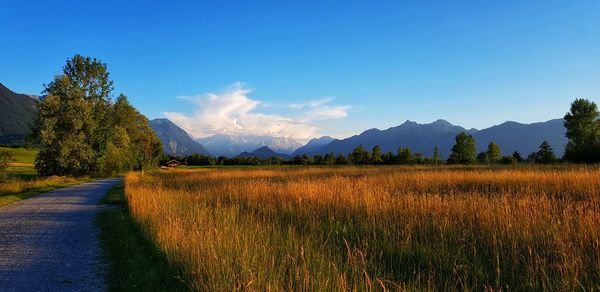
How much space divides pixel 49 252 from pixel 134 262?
211cm

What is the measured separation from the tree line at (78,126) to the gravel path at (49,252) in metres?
27.1

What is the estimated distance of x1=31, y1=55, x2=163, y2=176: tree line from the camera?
37250 mm

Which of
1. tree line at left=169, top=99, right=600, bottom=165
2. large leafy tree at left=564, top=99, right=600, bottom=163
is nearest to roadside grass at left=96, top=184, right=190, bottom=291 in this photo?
tree line at left=169, top=99, right=600, bottom=165

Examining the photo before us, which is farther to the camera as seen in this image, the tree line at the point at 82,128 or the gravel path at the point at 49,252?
the tree line at the point at 82,128

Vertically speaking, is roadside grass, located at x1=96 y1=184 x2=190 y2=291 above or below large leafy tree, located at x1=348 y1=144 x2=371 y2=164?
below

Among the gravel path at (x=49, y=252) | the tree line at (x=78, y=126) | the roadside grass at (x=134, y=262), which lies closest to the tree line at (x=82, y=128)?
the tree line at (x=78, y=126)

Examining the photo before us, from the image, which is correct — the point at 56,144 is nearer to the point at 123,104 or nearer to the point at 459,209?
the point at 123,104

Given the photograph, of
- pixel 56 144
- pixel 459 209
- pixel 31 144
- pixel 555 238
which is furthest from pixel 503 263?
pixel 31 144

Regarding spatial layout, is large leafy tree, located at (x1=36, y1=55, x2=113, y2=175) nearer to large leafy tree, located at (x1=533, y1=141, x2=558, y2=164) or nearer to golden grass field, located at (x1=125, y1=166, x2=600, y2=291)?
golden grass field, located at (x1=125, y1=166, x2=600, y2=291)

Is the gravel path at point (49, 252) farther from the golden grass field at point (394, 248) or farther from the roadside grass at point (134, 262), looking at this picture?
the golden grass field at point (394, 248)

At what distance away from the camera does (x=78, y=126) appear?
125ft

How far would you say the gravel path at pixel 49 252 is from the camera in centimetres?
570

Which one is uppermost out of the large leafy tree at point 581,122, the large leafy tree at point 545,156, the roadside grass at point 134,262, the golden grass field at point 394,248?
the large leafy tree at point 581,122

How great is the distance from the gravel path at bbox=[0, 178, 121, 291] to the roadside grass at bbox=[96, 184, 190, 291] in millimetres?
223
